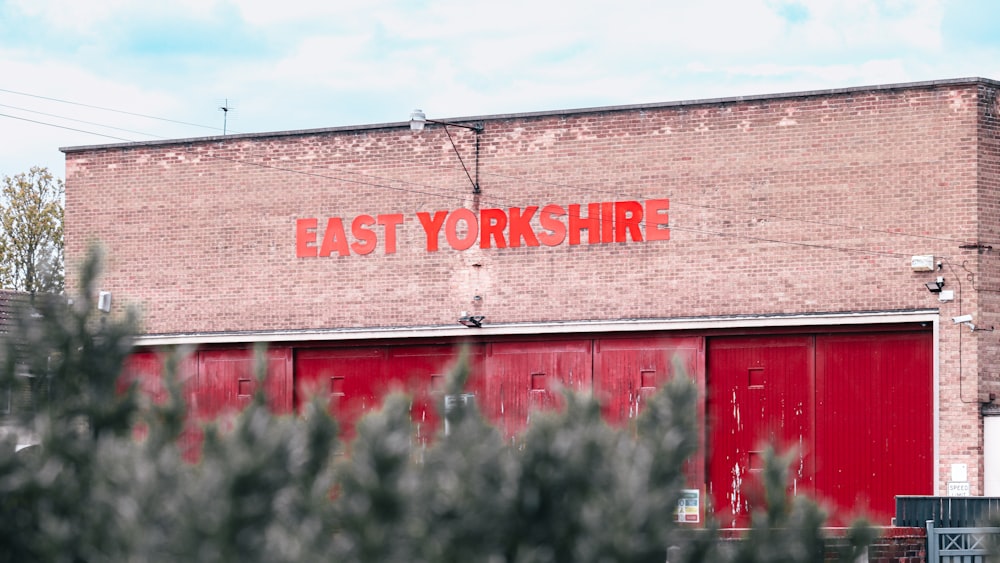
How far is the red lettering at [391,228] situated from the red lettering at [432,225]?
→ 1.49 ft

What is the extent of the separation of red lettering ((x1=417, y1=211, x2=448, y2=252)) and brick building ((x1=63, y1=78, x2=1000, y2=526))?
0.15 ft

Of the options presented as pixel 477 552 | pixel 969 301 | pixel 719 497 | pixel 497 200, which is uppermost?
pixel 497 200

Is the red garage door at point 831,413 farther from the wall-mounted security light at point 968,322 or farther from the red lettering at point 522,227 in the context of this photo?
the red lettering at point 522,227

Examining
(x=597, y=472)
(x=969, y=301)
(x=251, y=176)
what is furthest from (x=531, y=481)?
(x=251, y=176)

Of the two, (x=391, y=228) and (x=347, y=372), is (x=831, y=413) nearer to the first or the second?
(x=391, y=228)

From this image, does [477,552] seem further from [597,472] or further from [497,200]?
[497,200]

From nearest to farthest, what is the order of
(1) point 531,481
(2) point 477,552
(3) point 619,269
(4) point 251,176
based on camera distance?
(2) point 477,552
(1) point 531,481
(3) point 619,269
(4) point 251,176

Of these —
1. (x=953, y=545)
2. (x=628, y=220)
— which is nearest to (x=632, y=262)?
(x=628, y=220)

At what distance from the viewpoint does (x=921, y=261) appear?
23.5m

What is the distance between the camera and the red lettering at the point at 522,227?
26.5m

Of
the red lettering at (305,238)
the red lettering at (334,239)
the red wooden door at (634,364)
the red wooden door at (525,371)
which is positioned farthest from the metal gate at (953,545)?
the red lettering at (305,238)

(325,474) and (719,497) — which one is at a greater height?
(325,474)

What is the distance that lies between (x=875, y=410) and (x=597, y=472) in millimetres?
18995

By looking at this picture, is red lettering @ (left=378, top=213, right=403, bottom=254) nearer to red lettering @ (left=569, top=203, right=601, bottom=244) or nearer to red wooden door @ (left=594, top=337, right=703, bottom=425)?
red lettering @ (left=569, top=203, right=601, bottom=244)
